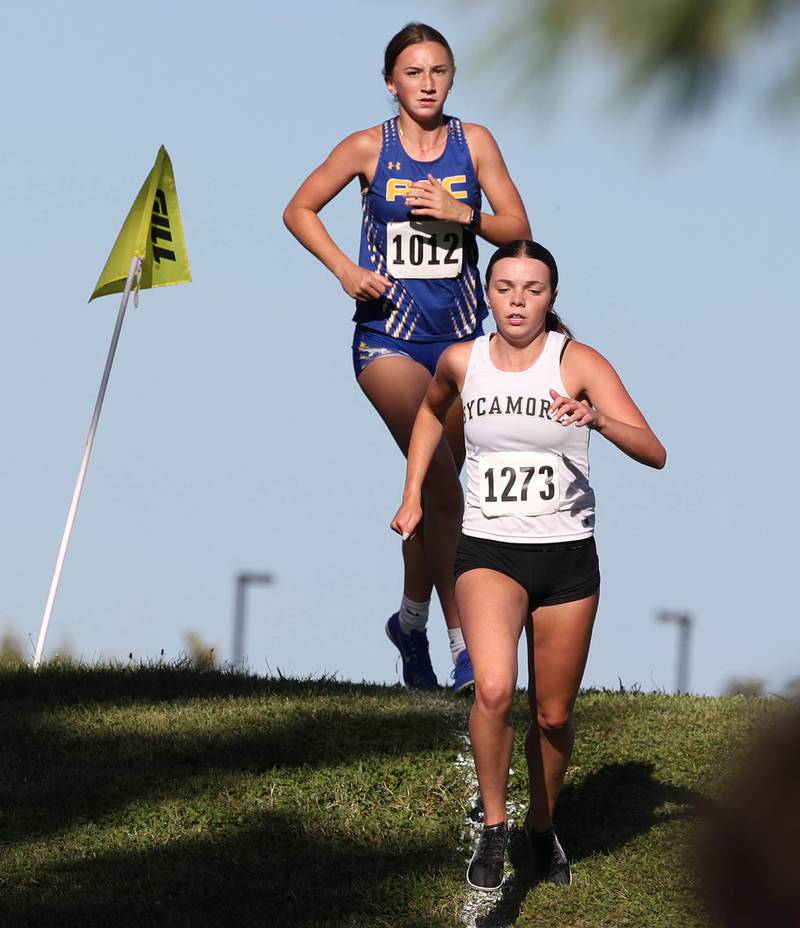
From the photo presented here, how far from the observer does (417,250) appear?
6.59 metres

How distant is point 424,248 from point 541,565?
2129 mm

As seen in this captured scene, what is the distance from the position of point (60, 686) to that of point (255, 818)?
2177 mm

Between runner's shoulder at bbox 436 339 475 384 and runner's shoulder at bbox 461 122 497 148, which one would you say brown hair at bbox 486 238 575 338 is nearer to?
runner's shoulder at bbox 436 339 475 384

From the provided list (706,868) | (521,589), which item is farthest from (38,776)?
(706,868)

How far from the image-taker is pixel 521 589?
4.91 m

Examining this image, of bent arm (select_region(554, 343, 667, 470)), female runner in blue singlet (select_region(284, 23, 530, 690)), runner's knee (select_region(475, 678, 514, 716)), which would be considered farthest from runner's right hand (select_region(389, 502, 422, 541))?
female runner in blue singlet (select_region(284, 23, 530, 690))

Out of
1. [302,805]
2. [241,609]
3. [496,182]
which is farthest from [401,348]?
[241,609]

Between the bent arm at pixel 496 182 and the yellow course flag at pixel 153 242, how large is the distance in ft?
14.0

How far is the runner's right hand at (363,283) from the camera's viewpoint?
627 centimetres

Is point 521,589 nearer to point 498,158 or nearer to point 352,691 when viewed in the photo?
point 498,158

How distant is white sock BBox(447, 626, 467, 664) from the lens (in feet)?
22.9

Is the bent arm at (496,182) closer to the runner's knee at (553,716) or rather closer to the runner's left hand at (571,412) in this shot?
the runner's left hand at (571,412)

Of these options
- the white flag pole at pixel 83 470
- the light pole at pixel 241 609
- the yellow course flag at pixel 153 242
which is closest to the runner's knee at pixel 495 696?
the white flag pole at pixel 83 470

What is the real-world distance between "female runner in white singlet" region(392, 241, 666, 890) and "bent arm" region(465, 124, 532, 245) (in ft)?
4.92
